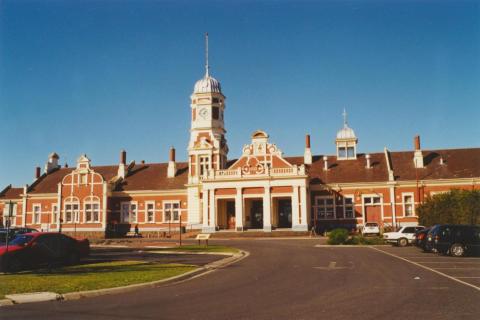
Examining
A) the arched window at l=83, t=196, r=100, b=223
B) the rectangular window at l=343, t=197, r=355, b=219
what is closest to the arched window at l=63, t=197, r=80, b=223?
the arched window at l=83, t=196, r=100, b=223

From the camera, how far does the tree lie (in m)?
31.8

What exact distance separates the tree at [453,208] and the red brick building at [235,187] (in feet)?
28.9

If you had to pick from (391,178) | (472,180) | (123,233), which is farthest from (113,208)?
(472,180)

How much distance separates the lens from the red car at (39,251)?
736 inches

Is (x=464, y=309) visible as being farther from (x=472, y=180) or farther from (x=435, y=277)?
(x=472, y=180)

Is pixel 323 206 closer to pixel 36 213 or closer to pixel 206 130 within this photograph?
pixel 206 130

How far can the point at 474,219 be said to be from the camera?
3164 cm

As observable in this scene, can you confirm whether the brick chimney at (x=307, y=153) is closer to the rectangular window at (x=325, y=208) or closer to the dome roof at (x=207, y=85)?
the rectangular window at (x=325, y=208)

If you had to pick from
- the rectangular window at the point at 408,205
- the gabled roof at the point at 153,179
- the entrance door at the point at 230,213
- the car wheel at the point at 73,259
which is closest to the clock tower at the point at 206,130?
the gabled roof at the point at 153,179

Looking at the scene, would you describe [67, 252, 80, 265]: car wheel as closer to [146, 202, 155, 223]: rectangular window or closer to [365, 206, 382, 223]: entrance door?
[146, 202, 155, 223]: rectangular window

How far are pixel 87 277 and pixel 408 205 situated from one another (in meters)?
41.8

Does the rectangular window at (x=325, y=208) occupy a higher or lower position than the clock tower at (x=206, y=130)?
lower

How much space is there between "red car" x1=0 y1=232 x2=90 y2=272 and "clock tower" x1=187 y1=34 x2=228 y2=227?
32161 millimetres

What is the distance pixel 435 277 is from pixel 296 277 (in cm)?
464
